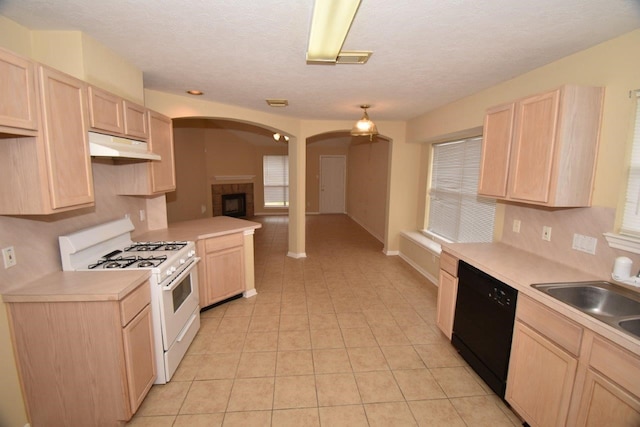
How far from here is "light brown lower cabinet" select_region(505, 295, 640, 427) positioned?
1.30 metres

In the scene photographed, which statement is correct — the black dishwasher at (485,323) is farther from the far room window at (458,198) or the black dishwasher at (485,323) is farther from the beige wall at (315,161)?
the beige wall at (315,161)

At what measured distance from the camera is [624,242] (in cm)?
177

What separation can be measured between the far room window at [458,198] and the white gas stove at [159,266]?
334 cm

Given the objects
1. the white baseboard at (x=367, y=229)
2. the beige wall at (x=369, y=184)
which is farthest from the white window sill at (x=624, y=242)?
the white baseboard at (x=367, y=229)

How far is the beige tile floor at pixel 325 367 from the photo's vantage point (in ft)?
6.51

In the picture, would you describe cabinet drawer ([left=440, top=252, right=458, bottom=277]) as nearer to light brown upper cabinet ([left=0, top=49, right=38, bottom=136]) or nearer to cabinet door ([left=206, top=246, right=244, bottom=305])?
cabinet door ([left=206, top=246, right=244, bottom=305])

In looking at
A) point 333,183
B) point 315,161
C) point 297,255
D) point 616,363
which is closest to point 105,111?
point 616,363

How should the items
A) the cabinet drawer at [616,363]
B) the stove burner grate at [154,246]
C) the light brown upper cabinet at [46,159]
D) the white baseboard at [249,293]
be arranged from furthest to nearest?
1. the white baseboard at [249,293]
2. the stove burner grate at [154,246]
3. the light brown upper cabinet at [46,159]
4. the cabinet drawer at [616,363]

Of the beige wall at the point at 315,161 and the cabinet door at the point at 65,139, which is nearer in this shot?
the cabinet door at the point at 65,139

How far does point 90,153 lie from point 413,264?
4.50 metres

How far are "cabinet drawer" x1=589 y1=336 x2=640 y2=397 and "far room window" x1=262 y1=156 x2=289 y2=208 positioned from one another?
890cm

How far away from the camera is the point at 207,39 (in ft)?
6.46

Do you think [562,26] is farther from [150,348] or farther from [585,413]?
[150,348]

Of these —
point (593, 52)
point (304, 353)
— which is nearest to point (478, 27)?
point (593, 52)
